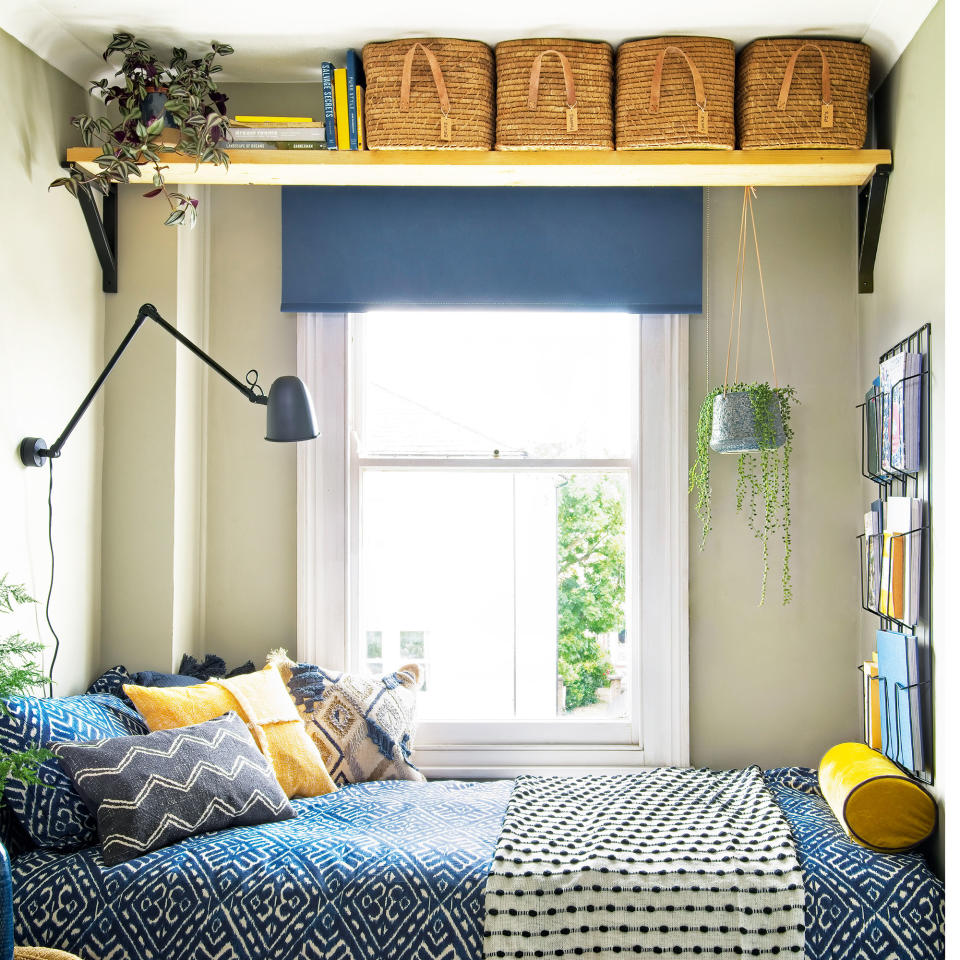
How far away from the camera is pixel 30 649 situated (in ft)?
6.49

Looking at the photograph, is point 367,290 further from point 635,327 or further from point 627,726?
point 627,726

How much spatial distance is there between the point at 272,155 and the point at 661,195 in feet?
4.19

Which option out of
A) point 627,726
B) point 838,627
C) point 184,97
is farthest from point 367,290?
point 838,627

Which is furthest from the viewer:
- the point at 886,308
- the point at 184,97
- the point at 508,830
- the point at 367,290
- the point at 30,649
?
the point at 367,290

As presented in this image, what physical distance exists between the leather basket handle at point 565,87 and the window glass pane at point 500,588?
1166 mm

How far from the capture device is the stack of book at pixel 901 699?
7.57ft

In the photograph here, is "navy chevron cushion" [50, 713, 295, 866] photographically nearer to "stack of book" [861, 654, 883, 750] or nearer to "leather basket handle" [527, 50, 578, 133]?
"stack of book" [861, 654, 883, 750]

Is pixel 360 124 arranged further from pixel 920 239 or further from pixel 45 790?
pixel 45 790

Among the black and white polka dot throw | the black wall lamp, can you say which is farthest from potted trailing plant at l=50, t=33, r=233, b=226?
the black and white polka dot throw

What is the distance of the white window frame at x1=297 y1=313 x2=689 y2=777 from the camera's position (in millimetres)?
3000

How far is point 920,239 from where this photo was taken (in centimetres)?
242

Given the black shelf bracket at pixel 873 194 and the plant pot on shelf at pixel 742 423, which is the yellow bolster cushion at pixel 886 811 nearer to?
the plant pot on shelf at pixel 742 423

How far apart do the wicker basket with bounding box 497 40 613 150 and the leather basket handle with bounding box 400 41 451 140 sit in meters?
0.17

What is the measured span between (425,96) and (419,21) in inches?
7.8
